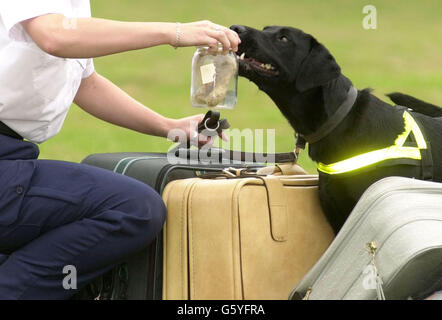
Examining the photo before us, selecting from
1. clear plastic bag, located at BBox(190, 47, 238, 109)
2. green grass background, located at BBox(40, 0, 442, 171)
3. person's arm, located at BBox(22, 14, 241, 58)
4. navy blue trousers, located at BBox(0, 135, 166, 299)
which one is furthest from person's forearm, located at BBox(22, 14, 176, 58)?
green grass background, located at BBox(40, 0, 442, 171)

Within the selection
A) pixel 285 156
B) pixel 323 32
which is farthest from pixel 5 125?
pixel 323 32

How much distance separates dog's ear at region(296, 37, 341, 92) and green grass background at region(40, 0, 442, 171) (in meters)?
4.09

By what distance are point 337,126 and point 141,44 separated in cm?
87

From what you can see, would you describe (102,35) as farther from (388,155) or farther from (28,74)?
(388,155)

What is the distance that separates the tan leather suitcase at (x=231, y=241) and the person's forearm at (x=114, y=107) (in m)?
0.50

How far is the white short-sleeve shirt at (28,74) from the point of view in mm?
2844

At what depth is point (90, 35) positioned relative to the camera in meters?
2.87

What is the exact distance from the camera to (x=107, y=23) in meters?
2.89

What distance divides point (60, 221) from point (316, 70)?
113 cm

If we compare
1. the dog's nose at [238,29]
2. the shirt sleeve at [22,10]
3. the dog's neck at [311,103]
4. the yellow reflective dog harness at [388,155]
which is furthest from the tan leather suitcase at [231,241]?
the shirt sleeve at [22,10]

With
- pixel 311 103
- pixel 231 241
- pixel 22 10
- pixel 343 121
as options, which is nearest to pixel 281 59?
pixel 311 103
